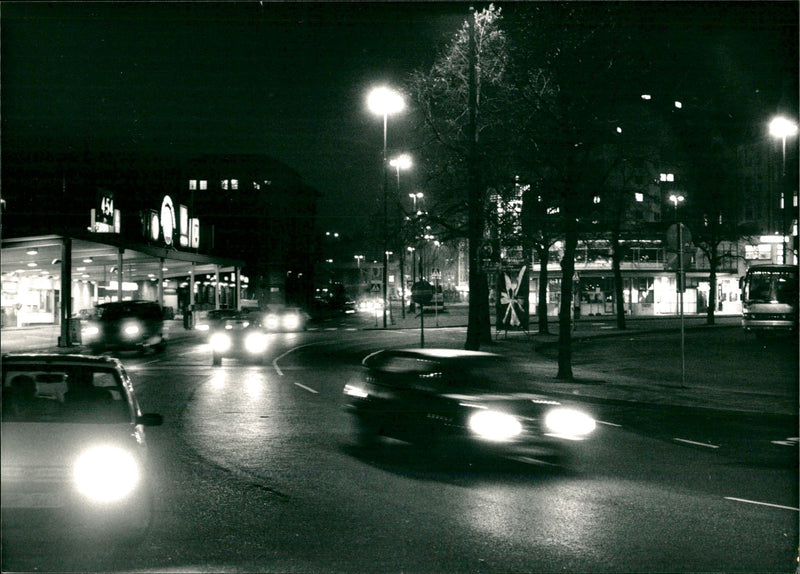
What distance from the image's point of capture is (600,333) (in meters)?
39.5

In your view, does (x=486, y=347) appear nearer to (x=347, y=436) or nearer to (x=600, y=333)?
(x=600, y=333)

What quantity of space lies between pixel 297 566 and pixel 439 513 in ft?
6.43

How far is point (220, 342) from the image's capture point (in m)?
25.6

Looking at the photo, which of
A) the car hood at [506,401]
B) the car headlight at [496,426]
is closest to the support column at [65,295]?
the car hood at [506,401]

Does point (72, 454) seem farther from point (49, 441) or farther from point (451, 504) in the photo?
point (451, 504)

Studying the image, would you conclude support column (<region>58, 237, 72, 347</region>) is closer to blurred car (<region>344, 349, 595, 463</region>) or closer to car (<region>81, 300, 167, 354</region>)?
car (<region>81, 300, 167, 354</region>)

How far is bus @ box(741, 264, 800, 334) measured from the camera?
1357 inches

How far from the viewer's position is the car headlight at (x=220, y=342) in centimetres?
2502

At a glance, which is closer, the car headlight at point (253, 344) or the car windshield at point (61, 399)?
the car windshield at point (61, 399)

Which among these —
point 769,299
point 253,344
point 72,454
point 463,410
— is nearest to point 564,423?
point 463,410

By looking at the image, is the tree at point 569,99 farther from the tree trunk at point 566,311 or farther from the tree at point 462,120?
the tree at point 462,120

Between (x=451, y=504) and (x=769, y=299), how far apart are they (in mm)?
32183

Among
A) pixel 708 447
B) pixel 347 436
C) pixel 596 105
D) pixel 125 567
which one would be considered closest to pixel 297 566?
pixel 125 567

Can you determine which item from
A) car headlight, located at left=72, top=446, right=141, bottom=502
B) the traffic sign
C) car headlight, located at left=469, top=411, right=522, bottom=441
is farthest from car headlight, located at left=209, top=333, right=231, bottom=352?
car headlight, located at left=72, top=446, right=141, bottom=502
